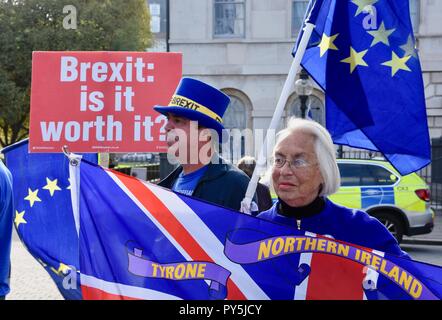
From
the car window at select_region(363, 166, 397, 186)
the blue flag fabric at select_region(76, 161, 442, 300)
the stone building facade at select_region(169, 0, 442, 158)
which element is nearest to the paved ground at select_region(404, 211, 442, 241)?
the car window at select_region(363, 166, 397, 186)

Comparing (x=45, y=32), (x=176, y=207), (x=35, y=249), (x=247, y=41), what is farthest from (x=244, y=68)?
(x=176, y=207)

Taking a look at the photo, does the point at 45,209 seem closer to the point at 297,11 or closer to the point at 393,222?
the point at 393,222

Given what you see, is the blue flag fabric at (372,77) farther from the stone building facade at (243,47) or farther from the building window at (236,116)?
the building window at (236,116)

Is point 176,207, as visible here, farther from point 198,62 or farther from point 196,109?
point 198,62

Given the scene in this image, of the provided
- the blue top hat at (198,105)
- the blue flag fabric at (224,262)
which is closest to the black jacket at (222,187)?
the blue top hat at (198,105)

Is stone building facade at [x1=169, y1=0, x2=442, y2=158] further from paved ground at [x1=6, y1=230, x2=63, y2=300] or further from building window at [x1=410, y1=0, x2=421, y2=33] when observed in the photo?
paved ground at [x1=6, y1=230, x2=63, y2=300]

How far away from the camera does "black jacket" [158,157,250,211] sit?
3.39m

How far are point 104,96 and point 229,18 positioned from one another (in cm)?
1626

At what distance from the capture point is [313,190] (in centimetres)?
289

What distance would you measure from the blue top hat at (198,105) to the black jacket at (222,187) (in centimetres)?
27

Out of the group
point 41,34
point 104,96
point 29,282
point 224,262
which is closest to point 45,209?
point 104,96

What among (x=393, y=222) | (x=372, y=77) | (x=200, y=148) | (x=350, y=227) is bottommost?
(x=393, y=222)

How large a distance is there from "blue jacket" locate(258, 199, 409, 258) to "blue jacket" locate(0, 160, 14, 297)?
145 cm
